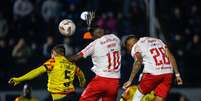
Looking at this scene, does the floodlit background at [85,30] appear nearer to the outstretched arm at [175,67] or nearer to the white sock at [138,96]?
the white sock at [138,96]

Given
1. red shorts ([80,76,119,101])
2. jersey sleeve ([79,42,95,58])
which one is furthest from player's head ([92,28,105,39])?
red shorts ([80,76,119,101])

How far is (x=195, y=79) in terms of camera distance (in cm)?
2273

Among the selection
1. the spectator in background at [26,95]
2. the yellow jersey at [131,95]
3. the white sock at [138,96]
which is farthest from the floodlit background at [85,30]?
the white sock at [138,96]

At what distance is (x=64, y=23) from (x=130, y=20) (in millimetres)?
5323

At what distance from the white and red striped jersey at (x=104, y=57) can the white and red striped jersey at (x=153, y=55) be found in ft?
1.42

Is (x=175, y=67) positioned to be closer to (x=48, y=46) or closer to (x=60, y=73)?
(x=60, y=73)

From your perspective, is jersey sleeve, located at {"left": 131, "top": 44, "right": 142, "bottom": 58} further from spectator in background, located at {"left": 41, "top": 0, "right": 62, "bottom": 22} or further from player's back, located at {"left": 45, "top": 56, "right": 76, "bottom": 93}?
spectator in background, located at {"left": 41, "top": 0, "right": 62, "bottom": 22}

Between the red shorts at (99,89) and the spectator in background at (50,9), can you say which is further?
the spectator in background at (50,9)

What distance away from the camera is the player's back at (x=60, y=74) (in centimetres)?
1820

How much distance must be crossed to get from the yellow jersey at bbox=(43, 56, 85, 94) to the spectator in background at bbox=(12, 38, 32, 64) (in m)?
4.07

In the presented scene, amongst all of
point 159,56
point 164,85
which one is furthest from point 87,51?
point 164,85

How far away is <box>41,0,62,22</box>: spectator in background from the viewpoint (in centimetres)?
2408

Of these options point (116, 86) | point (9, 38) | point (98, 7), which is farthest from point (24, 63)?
point (116, 86)

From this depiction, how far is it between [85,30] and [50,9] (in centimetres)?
170
